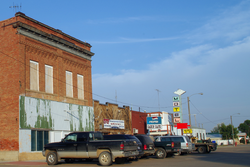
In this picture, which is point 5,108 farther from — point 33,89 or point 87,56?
point 87,56

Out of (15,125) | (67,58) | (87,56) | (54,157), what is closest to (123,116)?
(87,56)

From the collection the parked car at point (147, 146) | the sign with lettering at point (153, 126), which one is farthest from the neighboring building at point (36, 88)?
the sign with lettering at point (153, 126)

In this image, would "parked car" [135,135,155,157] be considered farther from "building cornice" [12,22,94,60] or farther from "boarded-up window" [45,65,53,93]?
"building cornice" [12,22,94,60]

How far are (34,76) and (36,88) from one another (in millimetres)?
1107

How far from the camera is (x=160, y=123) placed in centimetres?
4297

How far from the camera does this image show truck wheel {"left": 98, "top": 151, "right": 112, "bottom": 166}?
15.3m

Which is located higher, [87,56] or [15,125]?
[87,56]

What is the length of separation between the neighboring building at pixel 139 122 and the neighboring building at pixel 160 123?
3.11ft

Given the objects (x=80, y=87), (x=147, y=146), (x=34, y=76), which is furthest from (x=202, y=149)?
(x=34, y=76)

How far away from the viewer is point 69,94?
2928 centimetres

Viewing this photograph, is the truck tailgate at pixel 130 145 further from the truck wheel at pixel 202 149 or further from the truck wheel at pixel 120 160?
the truck wheel at pixel 202 149

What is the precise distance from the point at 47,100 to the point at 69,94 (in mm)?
3936

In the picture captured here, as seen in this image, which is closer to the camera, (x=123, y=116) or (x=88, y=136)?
(x=88, y=136)

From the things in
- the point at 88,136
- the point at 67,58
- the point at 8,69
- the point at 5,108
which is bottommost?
the point at 88,136
